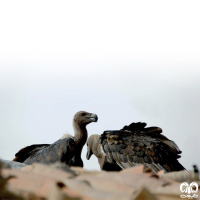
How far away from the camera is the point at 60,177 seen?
0.63 metres

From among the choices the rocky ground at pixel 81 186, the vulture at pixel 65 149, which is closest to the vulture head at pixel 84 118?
the vulture at pixel 65 149

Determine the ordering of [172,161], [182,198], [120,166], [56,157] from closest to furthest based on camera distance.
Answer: [182,198] < [56,157] < [120,166] < [172,161]

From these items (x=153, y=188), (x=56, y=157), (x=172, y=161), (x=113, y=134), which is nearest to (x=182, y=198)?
(x=153, y=188)

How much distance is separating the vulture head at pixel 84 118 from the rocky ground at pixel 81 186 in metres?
5.49

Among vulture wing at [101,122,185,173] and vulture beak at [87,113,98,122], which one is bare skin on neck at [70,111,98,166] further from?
vulture wing at [101,122,185,173]

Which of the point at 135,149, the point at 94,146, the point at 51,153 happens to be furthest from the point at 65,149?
the point at 135,149

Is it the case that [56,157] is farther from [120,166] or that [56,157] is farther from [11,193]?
[11,193]

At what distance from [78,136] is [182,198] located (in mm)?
5848

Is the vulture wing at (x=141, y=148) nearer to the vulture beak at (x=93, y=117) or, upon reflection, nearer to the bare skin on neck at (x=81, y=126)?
the vulture beak at (x=93, y=117)

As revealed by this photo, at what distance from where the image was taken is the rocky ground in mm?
500

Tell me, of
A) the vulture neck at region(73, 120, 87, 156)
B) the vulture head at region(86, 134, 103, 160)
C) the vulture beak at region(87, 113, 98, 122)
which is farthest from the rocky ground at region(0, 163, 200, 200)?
the vulture neck at region(73, 120, 87, 156)

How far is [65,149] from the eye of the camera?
17.7ft

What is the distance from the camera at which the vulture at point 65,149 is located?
5.36 metres

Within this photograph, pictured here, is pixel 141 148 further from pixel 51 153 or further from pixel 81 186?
pixel 81 186
